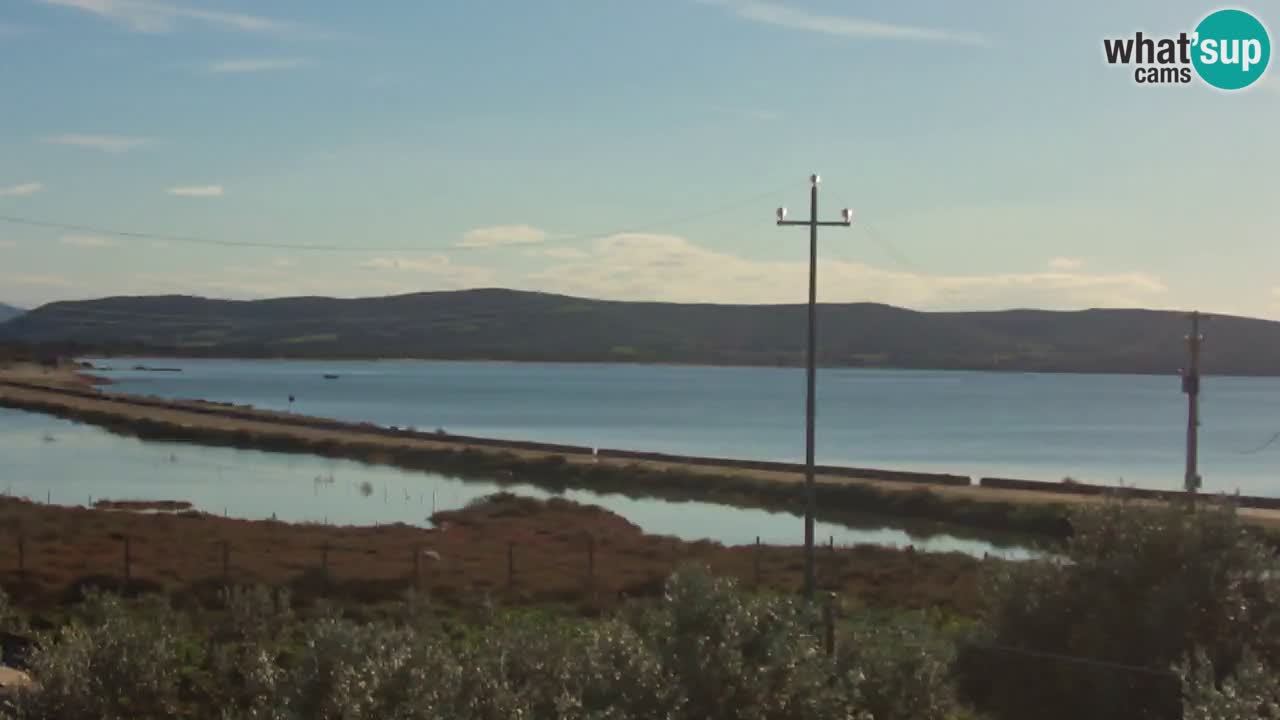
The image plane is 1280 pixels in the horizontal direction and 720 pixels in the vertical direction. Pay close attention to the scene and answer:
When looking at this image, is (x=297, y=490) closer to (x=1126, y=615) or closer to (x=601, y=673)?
(x=1126, y=615)

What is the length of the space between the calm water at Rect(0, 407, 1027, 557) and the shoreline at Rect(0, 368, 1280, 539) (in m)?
3.36

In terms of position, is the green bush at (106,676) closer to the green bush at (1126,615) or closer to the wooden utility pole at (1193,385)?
the green bush at (1126,615)

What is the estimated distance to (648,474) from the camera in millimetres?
78750

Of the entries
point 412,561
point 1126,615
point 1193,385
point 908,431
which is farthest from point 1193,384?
point 908,431

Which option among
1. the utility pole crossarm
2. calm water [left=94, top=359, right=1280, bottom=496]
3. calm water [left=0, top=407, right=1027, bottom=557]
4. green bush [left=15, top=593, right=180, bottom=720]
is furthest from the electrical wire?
green bush [left=15, top=593, right=180, bottom=720]

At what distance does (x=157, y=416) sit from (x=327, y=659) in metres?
117

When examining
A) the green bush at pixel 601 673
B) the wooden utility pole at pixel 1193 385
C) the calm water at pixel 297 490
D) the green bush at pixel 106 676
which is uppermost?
the wooden utility pole at pixel 1193 385

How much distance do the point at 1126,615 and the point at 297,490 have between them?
195 feet

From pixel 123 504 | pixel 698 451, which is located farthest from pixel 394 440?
pixel 123 504

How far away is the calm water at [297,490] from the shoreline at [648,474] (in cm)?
336

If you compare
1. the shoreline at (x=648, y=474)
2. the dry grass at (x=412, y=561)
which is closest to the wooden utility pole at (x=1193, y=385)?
the dry grass at (x=412, y=561)

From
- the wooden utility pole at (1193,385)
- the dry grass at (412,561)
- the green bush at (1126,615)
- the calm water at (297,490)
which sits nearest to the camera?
the green bush at (1126,615)

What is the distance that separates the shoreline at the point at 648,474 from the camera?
202 ft

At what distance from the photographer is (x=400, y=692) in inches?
528
